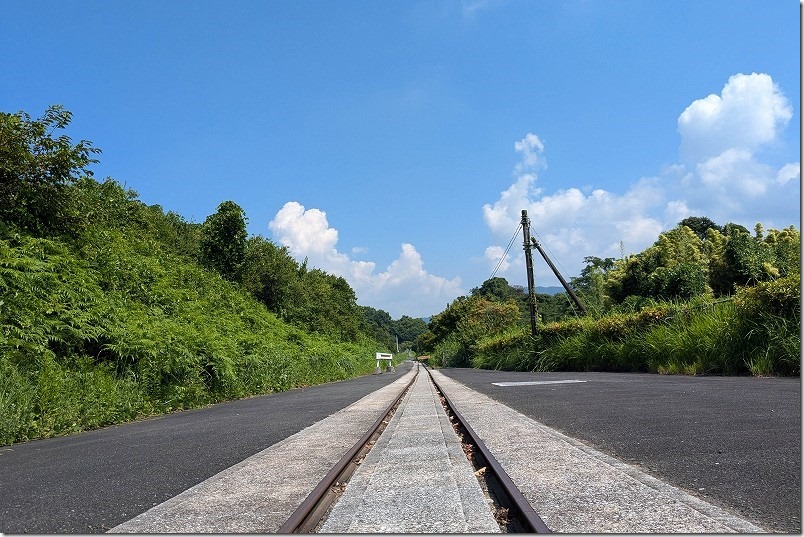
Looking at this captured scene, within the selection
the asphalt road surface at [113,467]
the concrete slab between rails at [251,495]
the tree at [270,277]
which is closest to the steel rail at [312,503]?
the concrete slab between rails at [251,495]

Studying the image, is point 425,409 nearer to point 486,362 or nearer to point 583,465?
point 583,465

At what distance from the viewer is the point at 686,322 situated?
45.9 ft

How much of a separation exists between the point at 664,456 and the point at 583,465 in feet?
2.12

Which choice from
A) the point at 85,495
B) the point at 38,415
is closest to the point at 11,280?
the point at 38,415

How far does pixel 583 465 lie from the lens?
3.58 m

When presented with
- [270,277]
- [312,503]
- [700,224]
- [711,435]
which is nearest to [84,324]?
[312,503]

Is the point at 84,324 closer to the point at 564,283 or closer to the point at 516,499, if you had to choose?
the point at 516,499

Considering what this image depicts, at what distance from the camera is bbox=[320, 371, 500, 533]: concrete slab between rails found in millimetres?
2609

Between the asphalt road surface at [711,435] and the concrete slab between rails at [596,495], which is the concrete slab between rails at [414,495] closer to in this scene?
the concrete slab between rails at [596,495]

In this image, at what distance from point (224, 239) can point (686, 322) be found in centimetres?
2038

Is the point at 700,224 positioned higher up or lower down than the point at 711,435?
higher up

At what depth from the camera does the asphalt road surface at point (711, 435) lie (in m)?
2.78

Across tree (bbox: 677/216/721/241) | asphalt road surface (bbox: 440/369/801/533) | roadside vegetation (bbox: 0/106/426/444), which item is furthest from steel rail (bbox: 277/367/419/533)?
tree (bbox: 677/216/721/241)

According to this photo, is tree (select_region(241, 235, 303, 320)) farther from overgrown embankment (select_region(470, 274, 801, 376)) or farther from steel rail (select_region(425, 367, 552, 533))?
steel rail (select_region(425, 367, 552, 533))
